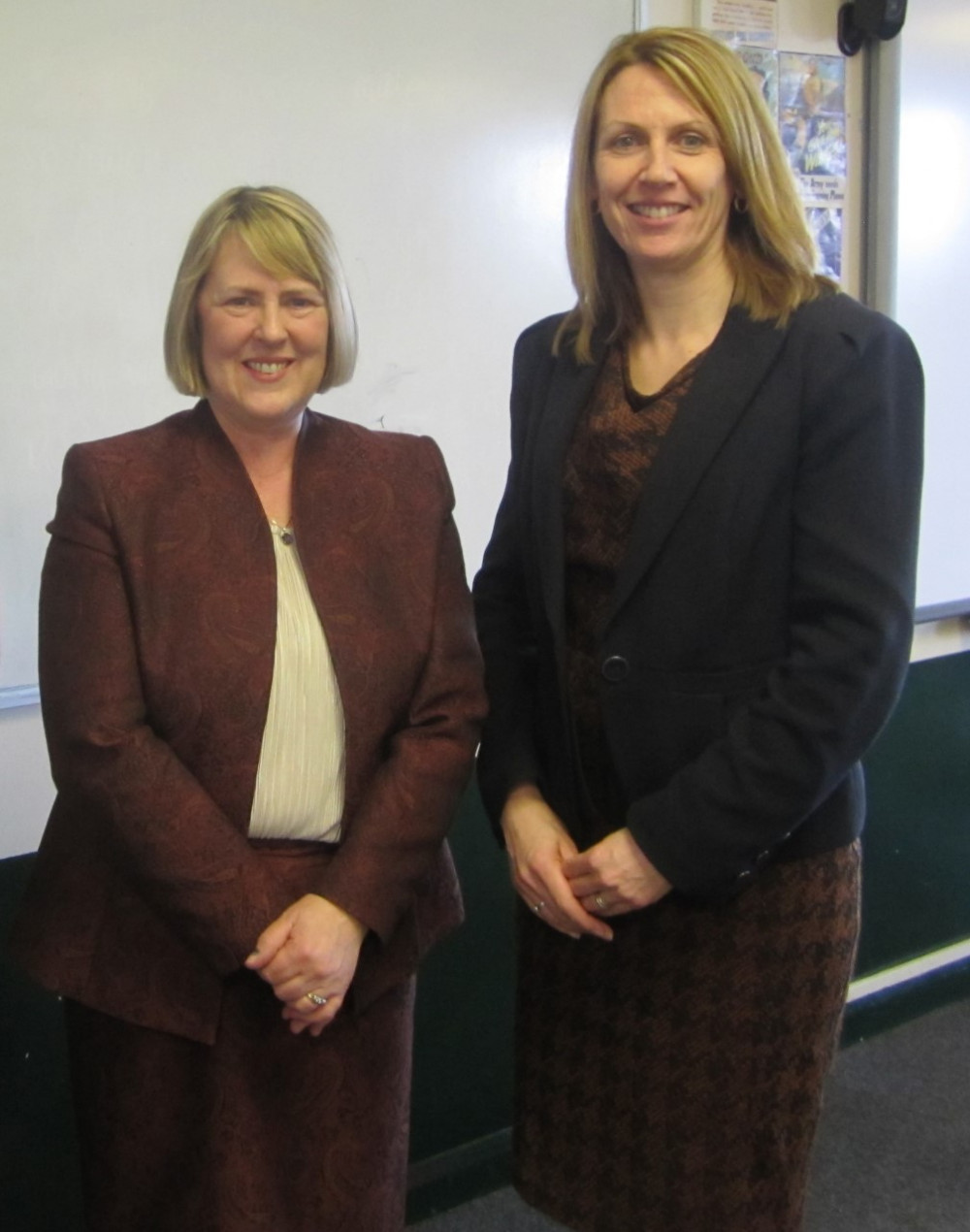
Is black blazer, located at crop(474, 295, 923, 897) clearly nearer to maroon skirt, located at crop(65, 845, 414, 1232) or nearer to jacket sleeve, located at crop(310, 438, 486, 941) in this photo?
jacket sleeve, located at crop(310, 438, 486, 941)

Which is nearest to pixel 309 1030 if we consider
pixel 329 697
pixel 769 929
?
pixel 329 697

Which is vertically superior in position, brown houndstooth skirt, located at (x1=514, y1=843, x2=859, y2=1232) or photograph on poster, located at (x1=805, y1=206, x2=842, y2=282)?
photograph on poster, located at (x1=805, y1=206, x2=842, y2=282)

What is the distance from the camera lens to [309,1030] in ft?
4.33

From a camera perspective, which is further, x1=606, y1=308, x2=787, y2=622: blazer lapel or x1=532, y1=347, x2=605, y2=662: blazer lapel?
x1=532, y1=347, x2=605, y2=662: blazer lapel

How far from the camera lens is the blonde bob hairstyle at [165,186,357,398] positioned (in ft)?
4.11

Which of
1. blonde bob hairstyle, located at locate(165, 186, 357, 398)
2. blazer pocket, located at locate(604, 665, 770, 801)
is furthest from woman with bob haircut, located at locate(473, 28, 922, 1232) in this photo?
blonde bob hairstyle, located at locate(165, 186, 357, 398)

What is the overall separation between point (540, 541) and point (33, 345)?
2.47 ft

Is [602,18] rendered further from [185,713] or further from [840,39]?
[185,713]

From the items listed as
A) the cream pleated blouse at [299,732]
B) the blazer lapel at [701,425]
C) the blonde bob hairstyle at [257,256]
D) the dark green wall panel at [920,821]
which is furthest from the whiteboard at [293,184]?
the dark green wall panel at [920,821]

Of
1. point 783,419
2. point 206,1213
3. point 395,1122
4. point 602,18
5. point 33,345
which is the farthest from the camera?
point 602,18

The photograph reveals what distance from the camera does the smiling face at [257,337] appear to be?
125 centimetres

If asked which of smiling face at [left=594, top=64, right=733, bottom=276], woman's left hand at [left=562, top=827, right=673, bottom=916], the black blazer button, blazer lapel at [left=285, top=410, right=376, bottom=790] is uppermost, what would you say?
smiling face at [left=594, top=64, right=733, bottom=276]

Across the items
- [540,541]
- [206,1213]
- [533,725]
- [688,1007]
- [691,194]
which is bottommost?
[206,1213]

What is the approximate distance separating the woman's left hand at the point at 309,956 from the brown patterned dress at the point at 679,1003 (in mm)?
282
